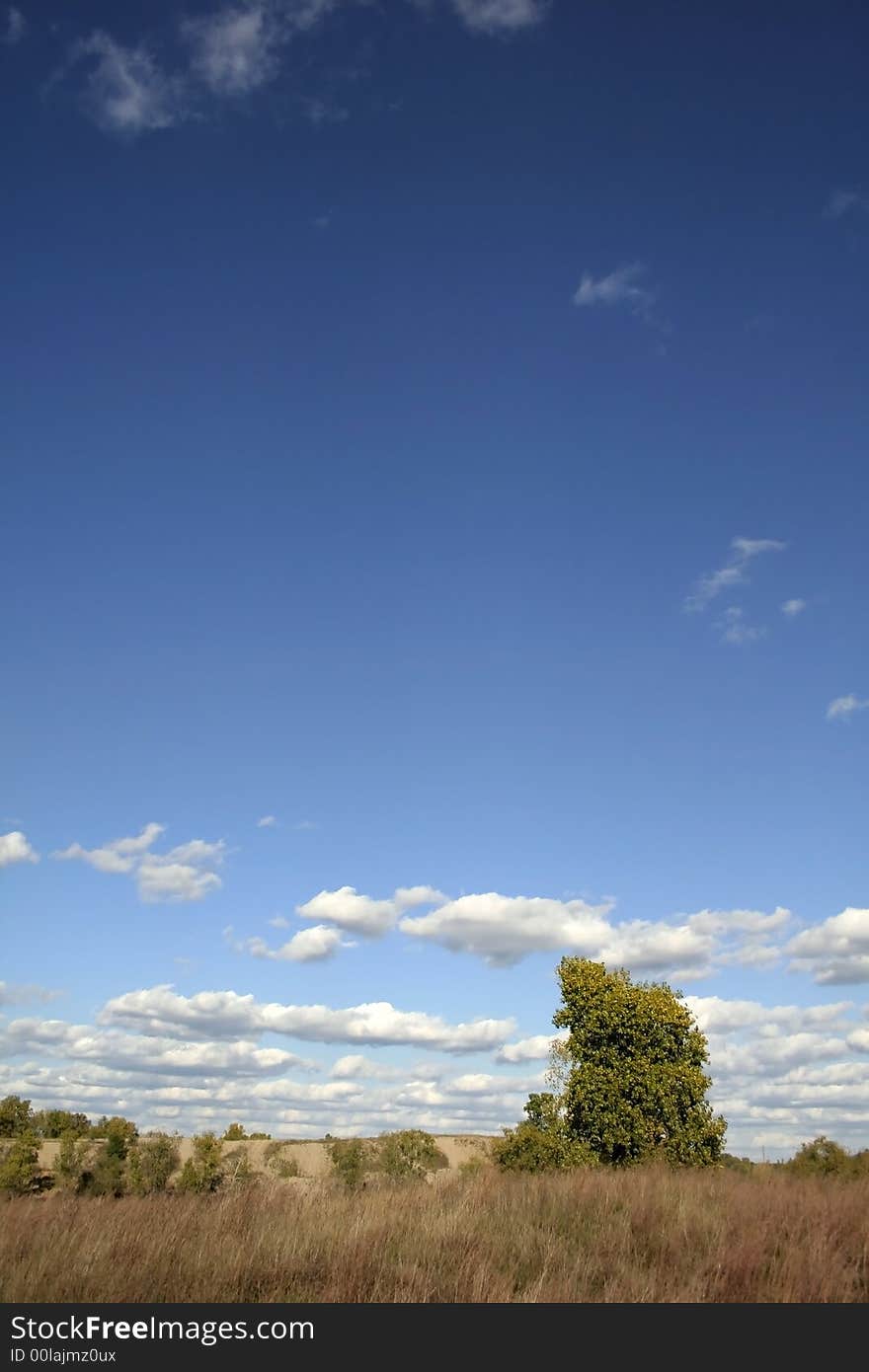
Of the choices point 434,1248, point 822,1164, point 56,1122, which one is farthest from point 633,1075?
point 56,1122

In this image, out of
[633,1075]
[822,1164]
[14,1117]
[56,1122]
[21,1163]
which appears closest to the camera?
[822,1164]

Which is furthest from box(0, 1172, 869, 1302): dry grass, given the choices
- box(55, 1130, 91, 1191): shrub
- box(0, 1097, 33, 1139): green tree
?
box(0, 1097, 33, 1139): green tree

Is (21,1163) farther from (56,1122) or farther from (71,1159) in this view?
(56,1122)

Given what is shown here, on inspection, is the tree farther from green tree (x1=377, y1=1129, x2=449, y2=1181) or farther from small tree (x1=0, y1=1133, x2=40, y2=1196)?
small tree (x1=0, y1=1133, x2=40, y2=1196)

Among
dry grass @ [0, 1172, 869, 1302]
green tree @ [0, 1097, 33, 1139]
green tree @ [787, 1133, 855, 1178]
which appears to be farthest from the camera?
green tree @ [0, 1097, 33, 1139]

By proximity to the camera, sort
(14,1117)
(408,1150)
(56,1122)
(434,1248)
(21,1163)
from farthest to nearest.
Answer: (56,1122) → (14,1117) → (408,1150) → (21,1163) → (434,1248)

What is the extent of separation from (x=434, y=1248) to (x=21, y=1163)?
61.0 metres

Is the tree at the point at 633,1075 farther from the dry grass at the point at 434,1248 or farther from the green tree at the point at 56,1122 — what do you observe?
the green tree at the point at 56,1122

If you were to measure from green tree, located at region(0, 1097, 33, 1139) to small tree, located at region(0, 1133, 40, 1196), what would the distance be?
3.94 feet

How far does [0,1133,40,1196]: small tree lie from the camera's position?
55062mm

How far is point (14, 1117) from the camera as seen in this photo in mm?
70375

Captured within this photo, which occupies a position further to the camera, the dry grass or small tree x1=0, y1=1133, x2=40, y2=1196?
small tree x1=0, y1=1133, x2=40, y2=1196

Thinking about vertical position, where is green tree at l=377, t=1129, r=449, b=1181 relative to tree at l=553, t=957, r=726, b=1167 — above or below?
below
